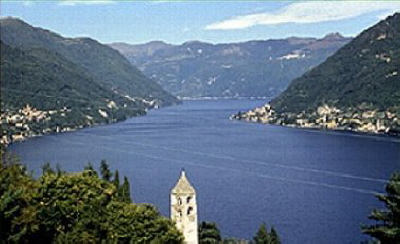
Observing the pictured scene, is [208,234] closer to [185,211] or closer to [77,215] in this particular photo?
[185,211]

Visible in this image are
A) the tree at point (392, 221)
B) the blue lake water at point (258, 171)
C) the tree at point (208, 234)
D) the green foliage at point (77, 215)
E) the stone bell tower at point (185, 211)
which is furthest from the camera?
the blue lake water at point (258, 171)

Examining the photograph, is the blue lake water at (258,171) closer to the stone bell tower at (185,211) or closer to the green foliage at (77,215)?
the stone bell tower at (185,211)

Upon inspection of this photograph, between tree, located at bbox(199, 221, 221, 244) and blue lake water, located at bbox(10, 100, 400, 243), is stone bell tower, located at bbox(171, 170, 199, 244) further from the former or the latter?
blue lake water, located at bbox(10, 100, 400, 243)

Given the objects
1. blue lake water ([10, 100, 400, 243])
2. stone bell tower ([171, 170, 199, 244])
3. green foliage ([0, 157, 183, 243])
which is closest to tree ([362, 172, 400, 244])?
green foliage ([0, 157, 183, 243])

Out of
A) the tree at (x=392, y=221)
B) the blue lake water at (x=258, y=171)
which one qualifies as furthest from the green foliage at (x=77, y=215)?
the blue lake water at (x=258, y=171)

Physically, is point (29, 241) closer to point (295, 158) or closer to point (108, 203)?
point (108, 203)

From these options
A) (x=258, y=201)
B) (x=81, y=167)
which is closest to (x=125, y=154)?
(x=81, y=167)

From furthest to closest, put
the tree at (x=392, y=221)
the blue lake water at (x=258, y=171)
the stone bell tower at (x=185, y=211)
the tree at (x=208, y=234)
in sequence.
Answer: the blue lake water at (x=258, y=171)
the tree at (x=208, y=234)
the stone bell tower at (x=185, y=211)
the tree at (x=392, y=221)

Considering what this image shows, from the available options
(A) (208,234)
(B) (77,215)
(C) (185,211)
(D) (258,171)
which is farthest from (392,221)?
(D) (258,171)
